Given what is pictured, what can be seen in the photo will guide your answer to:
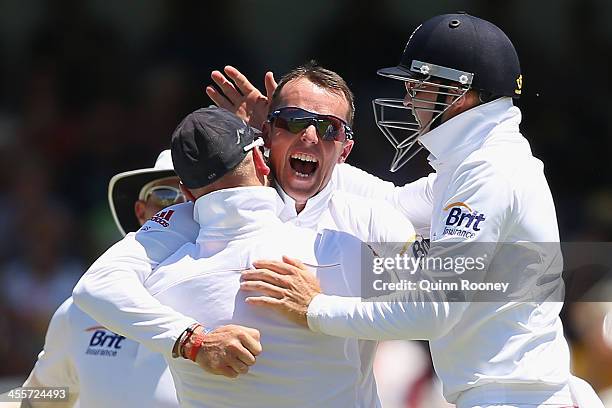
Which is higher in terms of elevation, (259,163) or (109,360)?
(259,163)

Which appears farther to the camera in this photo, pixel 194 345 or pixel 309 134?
pixel 309 134

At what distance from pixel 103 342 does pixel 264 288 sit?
124 centimetres

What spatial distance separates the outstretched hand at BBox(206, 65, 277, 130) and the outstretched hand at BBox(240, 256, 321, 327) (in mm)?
942

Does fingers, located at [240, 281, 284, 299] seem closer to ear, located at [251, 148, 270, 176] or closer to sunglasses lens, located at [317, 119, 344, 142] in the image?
ear, located at [251, 148, 270, 176]

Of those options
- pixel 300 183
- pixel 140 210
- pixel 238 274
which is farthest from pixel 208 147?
pixel 140 210

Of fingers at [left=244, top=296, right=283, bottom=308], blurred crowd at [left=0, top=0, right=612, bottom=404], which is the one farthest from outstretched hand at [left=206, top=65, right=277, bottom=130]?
blurred crowd at [left=0, top=0, right=612, bottom=404]

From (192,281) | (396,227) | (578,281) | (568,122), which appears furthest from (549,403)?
(568,122)

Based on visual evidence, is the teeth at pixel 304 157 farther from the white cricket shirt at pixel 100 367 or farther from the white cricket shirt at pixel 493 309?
the white cricket shirt at pixel 100 367

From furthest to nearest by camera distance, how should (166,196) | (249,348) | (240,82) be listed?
(166,196), (240,82), (249,348)

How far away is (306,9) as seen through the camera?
7.95 metres

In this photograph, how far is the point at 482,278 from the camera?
3.06m

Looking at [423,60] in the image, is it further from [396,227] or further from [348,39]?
[348,39]

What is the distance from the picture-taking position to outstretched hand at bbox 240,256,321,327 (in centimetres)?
297

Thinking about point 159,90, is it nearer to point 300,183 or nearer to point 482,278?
point 300,183
